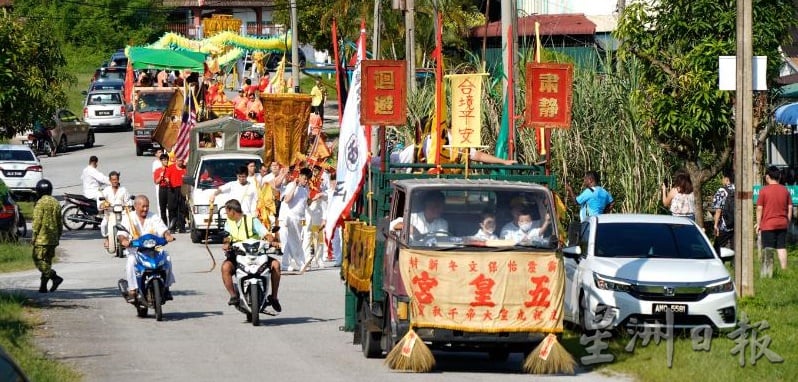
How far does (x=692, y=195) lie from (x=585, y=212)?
1693 millimetres

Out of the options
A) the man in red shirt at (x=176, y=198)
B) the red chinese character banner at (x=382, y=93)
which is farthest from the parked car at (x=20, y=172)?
the red chinese character banner at (x=382, y=93)

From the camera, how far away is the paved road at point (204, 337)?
1423cm

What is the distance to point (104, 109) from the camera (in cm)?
5934

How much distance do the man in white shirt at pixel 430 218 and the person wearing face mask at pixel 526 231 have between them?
63 centimetres

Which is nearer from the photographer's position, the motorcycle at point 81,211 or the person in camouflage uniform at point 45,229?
the person in camouflage uniform at point 45,229

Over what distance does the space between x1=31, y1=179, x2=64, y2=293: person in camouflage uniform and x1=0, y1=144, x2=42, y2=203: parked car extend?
18.8m

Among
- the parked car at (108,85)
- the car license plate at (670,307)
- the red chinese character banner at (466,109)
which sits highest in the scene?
the parked car at (108,85)

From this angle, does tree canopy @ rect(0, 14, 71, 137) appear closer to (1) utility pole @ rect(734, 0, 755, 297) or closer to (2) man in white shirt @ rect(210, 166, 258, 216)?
(2) man in white shirt @ rect(210, 166, 258, 216)

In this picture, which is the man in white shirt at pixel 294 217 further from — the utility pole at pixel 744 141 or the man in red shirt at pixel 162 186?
the utility pole at pixel 744 141

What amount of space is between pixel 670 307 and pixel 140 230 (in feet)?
23.2

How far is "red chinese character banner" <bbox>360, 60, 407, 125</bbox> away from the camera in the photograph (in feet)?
56.1

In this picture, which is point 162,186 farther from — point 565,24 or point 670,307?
point 565,24

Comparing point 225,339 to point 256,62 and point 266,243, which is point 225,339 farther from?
point 256,62

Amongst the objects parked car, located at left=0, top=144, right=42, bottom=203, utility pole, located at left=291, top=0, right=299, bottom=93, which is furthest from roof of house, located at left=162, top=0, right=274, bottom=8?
parked car, located at left=0, top=144, right=42, bottom=203
